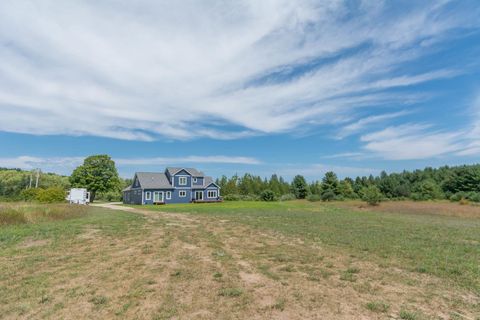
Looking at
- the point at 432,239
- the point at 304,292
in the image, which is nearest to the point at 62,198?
the point at 304,292

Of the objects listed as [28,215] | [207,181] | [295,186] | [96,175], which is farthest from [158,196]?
[295,186]

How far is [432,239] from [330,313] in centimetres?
953

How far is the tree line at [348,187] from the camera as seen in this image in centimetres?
4797

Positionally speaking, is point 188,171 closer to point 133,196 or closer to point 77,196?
point 133,196

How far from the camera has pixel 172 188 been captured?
4131 cm

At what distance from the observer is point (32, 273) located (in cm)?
593

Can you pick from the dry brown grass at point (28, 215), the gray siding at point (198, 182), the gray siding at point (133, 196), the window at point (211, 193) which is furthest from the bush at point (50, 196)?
the window at point (211, 193)

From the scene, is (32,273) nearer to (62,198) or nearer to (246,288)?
(246,288)

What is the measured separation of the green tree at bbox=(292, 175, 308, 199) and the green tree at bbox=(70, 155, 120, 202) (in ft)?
119

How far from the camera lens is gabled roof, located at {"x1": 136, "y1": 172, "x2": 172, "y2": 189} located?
39375 millimetres

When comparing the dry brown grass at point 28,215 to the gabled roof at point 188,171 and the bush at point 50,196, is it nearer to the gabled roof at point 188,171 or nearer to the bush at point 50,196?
the bush at point 50,196

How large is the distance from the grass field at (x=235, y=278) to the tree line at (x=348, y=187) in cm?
3855

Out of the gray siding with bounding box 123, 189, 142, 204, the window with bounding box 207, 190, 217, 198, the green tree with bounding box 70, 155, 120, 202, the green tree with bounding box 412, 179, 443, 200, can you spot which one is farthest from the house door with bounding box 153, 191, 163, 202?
the green tree with bounding box 412, 179, 443, 200

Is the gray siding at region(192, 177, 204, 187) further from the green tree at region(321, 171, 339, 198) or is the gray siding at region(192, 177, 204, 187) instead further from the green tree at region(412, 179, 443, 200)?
the green tree at region(412, 179, 443, 200)
